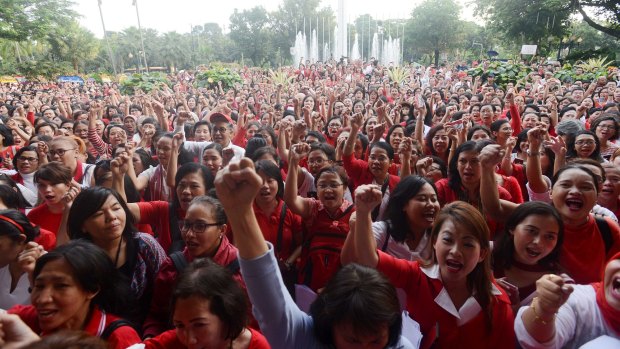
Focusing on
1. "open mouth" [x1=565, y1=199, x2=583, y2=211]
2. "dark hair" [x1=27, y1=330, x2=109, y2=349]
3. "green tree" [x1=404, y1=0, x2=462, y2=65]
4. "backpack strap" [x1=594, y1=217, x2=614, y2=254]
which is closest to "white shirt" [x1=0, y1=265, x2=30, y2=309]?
"dark hair" [x1=27, y1=330, x2=109, y2=349]

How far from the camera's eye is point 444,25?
4097 cm

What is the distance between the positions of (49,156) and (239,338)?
3.06 metres

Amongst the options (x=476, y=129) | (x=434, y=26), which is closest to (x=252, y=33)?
(x=434, y=26)

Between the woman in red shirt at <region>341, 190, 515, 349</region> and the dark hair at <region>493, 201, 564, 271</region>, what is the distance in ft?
1.30

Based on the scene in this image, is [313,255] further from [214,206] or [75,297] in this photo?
[75,297]

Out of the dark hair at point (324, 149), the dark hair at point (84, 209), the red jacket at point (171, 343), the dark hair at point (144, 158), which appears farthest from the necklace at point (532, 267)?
the dark hair at point (144, 158)

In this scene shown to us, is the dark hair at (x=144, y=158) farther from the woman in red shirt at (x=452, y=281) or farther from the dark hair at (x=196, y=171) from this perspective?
the woman in red shirt at (x=452, y=281)

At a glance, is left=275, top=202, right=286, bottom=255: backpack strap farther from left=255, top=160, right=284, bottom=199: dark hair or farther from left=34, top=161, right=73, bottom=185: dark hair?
left=34, top=161, right=73, bottom=185: dark hair

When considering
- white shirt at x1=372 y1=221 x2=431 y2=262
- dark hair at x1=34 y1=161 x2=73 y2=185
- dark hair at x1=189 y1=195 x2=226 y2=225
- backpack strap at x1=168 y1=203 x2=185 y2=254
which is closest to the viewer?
dark hair at x1=189 y1=195 x2=226 y2=225

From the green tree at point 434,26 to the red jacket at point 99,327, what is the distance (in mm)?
42548

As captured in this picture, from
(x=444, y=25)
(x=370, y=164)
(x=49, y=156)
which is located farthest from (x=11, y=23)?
(x=444, y=25)

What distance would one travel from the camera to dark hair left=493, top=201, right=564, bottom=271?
2053 mm

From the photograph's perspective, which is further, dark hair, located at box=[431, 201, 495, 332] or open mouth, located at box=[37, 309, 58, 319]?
dark hair, located at box=[431, 201, 495, 332]

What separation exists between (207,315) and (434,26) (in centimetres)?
4474
